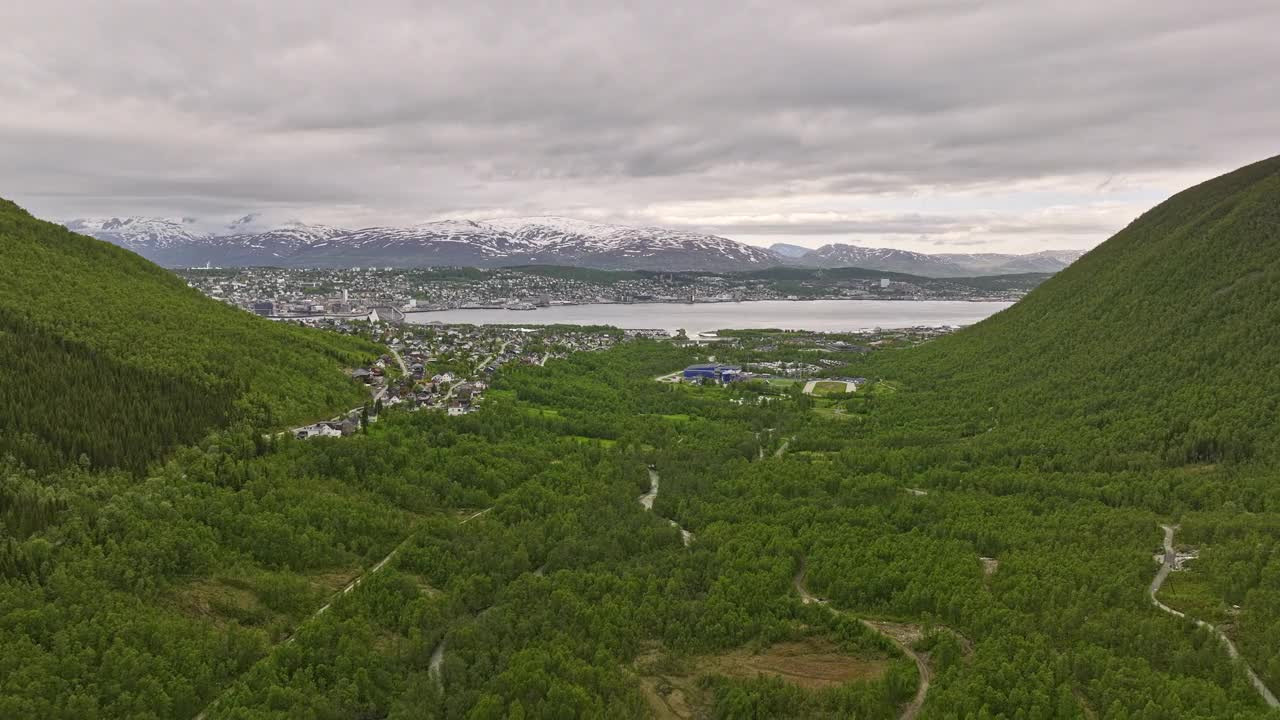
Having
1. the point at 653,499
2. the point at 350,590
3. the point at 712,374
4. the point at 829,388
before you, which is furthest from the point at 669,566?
the point at 712,374

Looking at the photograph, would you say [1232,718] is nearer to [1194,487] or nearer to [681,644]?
[681,644]

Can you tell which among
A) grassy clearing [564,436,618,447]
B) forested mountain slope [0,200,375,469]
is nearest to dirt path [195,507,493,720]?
forested mountain slope [0,200,375,469]

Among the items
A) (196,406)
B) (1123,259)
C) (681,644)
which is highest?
(1123,259)

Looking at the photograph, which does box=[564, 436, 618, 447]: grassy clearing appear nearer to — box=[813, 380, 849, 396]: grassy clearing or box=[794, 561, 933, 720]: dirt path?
box=[794, 561, 933, 720]: dirt path

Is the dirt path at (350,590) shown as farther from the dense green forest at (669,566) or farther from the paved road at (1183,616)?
the paved road at (1183,616)

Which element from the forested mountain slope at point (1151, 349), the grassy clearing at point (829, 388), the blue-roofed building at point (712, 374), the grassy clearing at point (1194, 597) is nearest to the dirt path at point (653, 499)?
the grassy clearing at point (1194, 597)

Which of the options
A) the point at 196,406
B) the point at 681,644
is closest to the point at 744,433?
the point at 681,644
